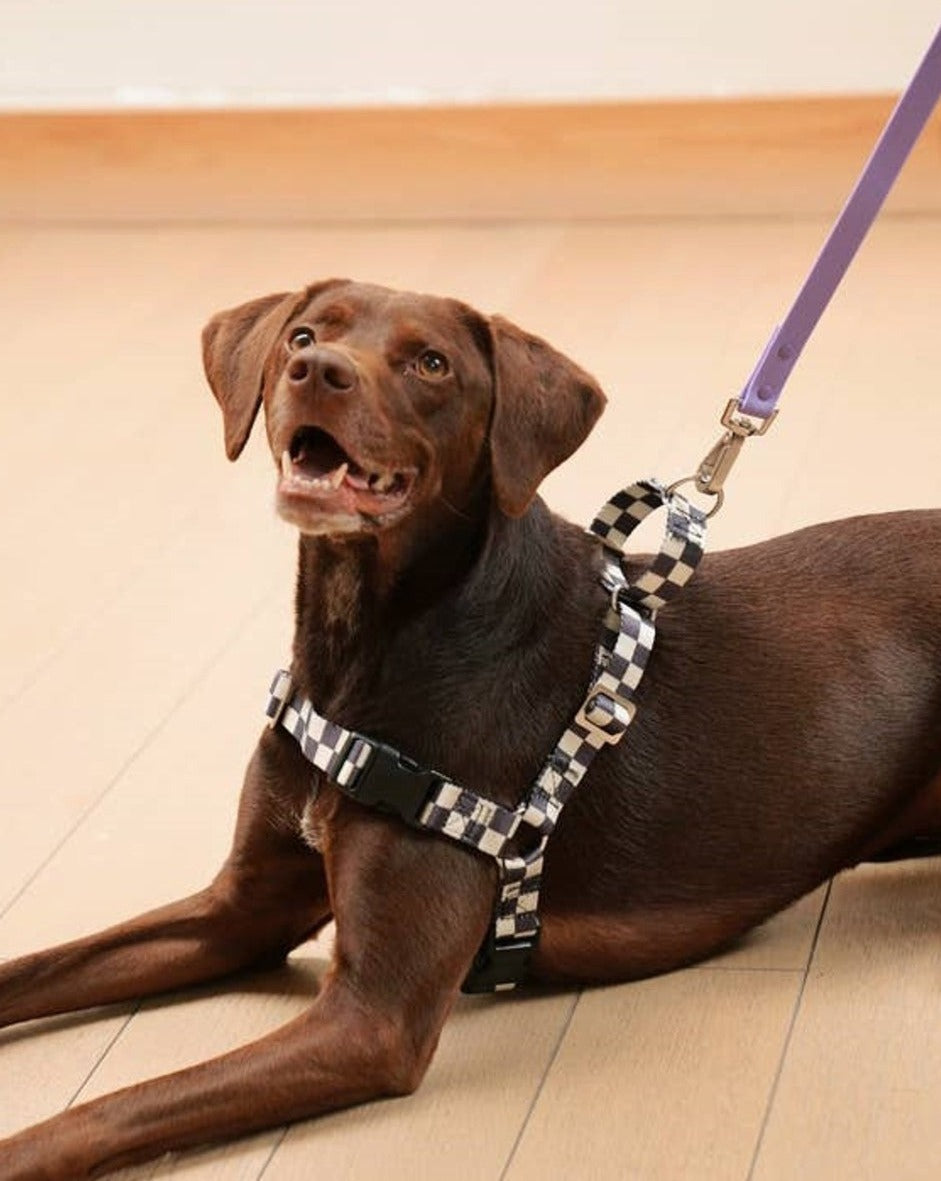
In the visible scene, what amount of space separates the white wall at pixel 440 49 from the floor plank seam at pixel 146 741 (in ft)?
8.24

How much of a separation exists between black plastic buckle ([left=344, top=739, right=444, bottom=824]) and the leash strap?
0.59 meters

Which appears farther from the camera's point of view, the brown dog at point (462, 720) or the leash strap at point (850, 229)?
the leash strap at point (850, 229)

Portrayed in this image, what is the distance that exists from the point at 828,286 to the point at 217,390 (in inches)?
28.4

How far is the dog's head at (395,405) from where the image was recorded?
8.35 feet

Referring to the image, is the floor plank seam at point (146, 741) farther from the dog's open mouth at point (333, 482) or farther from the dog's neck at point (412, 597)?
the dog's open mouth at point (333, 482)

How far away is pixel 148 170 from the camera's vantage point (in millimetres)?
6609

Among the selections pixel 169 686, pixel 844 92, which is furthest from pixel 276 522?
pixel 844 92

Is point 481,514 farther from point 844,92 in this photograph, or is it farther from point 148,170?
point 148,170

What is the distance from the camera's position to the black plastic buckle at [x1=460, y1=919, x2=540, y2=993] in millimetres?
2799

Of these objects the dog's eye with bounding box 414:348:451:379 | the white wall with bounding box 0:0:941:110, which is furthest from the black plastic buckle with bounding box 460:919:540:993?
the white wall with bounding box 0:0:941:110

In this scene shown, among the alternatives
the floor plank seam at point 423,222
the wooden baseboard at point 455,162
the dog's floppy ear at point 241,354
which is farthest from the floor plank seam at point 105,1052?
the wooden baseboard at point 455,162

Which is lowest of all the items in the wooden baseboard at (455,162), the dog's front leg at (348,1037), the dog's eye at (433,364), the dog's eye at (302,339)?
the wooden baseboard at (455,162)

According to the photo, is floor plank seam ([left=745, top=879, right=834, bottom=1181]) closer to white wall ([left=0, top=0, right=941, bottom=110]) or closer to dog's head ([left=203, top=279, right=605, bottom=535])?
dog's head ([left=203, top=279, right=605, bottom=535])

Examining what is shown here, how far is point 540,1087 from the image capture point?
2740 mm
